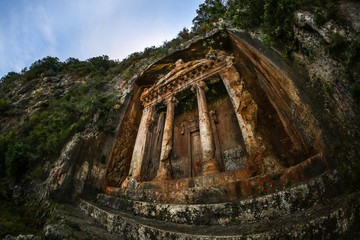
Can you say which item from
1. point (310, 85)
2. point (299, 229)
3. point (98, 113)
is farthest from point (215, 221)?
point (98, 113)

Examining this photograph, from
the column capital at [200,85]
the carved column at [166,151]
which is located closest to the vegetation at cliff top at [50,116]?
the carved column at [166,151]

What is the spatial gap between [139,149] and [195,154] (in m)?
3.09

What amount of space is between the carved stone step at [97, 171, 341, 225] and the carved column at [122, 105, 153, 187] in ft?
9.96

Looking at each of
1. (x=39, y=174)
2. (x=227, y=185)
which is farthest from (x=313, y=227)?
(x=39, y=174)

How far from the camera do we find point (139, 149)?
741 cm

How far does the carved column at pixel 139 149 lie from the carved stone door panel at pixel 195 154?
9.11 ft

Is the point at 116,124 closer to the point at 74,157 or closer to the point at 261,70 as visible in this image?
the point at 74,157

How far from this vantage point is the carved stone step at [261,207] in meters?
2.62

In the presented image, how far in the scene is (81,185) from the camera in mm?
5703

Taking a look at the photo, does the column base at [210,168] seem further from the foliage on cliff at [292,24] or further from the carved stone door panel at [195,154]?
the foliage on cliff at [292,24]

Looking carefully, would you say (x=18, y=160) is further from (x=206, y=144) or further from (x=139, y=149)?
(x=206, y=144)

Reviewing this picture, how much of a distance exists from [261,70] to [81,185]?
25.9 ft

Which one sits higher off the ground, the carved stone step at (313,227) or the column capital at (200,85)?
the column capital at (200,85)

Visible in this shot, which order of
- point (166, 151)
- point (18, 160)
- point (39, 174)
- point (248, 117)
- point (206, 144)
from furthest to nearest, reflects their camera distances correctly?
1. point (18, 160)
2. point (166, 151)
3. point (39, 174)
4. point (206, 144)
5. point (248, 117)
